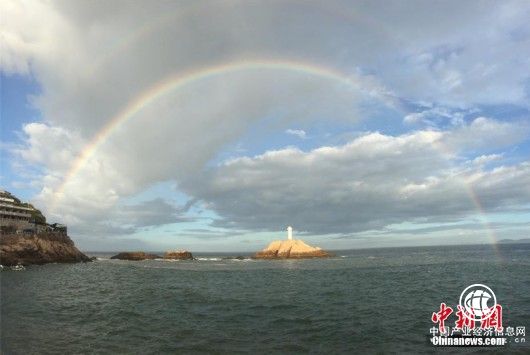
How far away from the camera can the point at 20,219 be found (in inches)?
4973

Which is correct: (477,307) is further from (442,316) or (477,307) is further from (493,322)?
(493,322)

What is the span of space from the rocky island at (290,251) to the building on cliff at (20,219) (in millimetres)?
70572

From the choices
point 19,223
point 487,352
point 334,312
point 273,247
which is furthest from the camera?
point 273,247

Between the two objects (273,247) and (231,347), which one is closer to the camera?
(231,347)

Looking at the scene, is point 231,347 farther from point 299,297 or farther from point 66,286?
point 66,286

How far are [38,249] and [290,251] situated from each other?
79675mm

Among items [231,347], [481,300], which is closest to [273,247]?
[481,300]

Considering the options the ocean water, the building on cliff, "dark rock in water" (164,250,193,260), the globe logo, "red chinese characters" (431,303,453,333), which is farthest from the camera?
"dark rock in water" (164,250,193,260)

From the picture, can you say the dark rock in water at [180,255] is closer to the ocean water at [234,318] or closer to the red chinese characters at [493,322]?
the ocean water at [234,318]

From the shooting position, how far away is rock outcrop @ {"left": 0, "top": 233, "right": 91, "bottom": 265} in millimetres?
95062

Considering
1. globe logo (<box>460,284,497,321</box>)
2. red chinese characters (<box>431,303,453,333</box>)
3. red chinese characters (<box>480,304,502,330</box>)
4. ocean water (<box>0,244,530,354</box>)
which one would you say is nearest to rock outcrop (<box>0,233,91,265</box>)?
ocean water (<box>0,244,530,354</box>)

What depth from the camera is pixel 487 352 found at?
19.5 m

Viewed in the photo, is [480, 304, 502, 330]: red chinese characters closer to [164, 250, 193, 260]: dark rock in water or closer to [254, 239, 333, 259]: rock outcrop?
[254, 239, 333, 259]: rock outcrop

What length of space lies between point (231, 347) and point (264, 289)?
2772cm
